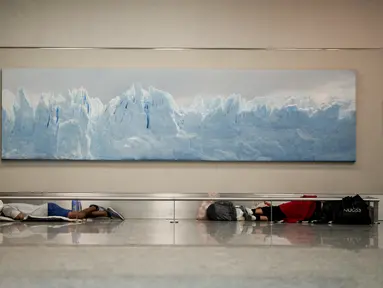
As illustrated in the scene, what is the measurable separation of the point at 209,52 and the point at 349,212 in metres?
3.09

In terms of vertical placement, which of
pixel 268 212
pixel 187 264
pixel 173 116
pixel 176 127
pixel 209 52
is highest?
pixel 209 52

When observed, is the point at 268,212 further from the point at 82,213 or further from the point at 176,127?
the point at 82,213

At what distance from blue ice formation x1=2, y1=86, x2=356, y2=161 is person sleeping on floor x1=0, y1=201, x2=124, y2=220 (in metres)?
0.74

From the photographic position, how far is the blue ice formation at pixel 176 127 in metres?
7.16

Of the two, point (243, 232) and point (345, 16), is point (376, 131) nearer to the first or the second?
point (345, 16)

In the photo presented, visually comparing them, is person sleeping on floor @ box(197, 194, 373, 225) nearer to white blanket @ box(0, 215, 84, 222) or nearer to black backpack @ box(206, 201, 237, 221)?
black backpack @ box(206, 201, 237, 221)

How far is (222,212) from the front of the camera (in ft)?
22.4

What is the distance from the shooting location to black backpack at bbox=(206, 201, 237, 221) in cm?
683

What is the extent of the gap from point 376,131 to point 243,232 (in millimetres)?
3025

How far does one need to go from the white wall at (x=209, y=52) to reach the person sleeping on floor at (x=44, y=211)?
1.29 feet

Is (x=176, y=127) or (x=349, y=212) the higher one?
(x=176, y=127)

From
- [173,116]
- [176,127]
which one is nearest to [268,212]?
[176,127]

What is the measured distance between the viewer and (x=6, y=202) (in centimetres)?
697

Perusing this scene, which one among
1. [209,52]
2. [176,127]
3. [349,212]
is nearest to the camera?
[349,212]
